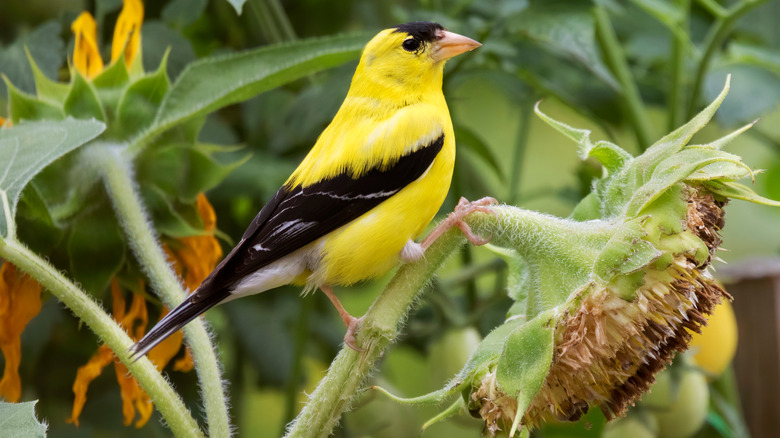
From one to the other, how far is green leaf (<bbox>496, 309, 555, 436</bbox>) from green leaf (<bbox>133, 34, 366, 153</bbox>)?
14.7 inches

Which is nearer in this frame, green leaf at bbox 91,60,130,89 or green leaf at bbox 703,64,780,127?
green leaf at bbox 91,60,130,89

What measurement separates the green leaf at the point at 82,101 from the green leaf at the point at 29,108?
0.05 ft

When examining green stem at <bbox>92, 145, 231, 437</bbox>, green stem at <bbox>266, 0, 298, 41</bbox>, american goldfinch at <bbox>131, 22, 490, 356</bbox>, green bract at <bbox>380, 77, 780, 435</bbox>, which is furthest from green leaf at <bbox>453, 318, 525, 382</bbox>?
green stem at <bbox>266, 0, 298, 41</bbox>

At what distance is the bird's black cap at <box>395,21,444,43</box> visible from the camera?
837mm

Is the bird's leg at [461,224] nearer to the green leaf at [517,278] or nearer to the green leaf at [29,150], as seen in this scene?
the green leaf at [517,278]

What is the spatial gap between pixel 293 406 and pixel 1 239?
0.56 m

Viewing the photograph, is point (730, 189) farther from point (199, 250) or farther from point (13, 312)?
point (13, 312)

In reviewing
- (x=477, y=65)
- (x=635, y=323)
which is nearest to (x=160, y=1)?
A: (x=477, y=65)

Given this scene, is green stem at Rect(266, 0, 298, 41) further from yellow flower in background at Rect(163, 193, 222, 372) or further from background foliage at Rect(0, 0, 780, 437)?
yellow flower in background at Rect(163, 193, 222, 372)

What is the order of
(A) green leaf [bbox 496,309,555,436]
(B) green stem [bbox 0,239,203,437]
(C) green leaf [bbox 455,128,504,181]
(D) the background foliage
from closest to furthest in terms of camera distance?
(A) green leaf [bbox 496,309,555,436]
(B) green stem [bbox 0,239,203,437]
(D) the background foliage
(C) green leaf [bbox 455,128,504,181]

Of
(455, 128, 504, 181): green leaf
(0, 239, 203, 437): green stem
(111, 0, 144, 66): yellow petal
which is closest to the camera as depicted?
(0, 239, 203, 437): green stem

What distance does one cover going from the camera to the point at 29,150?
0.78 metres

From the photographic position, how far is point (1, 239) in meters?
0.72

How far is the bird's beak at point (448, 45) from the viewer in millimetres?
808
